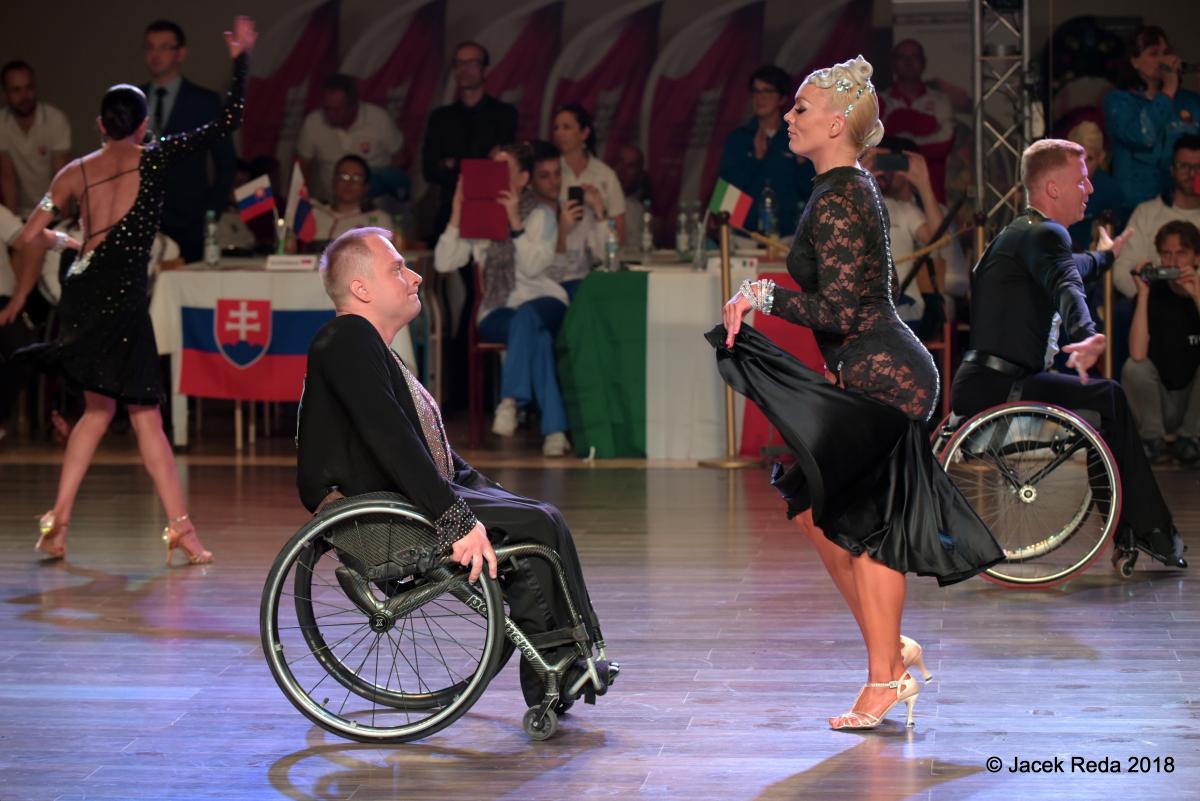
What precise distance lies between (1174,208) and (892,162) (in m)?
1.31

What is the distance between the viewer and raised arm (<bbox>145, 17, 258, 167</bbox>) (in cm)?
530

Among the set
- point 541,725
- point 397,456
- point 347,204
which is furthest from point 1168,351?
point 397,456

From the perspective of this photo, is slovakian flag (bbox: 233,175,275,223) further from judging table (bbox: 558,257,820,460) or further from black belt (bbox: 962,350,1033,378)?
black belt (bbox: 962,350,1033,378)

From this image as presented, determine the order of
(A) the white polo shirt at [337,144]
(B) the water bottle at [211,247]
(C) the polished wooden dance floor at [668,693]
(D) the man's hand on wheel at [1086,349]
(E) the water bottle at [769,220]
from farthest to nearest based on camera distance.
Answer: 1. (A) the white polo shirt at [337,144]
2. (E) the water bottle at [769,220]
3. (B) the water bottle at [211,247]
4. (D) the man's hand on wheel at [1086,349]
5. (C) the polished wooden dance floor at [668,693]

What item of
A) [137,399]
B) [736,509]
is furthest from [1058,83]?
[137,399]

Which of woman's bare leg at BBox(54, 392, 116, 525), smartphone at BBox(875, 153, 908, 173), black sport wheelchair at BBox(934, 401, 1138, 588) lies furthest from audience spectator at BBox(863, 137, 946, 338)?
woman's bare leg at BBox(54, 392, 116, 525)

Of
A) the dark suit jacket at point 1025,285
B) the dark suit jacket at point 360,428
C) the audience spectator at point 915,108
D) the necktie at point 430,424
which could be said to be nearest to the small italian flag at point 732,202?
the audience spectator at point 915,108

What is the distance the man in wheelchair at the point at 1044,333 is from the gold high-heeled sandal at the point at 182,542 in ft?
7.43

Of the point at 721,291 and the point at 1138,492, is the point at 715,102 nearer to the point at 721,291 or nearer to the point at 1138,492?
the point at 721,291

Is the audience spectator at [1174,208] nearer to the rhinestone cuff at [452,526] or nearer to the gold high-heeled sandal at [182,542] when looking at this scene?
the gold high-heeled sandal at [182,542]

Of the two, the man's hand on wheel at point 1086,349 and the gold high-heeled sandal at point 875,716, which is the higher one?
the man's hand on wheel at point 1086,349

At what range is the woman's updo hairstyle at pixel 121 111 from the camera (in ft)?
17.2

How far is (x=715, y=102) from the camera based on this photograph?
10.7 metres

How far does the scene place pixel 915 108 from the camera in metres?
9.69
